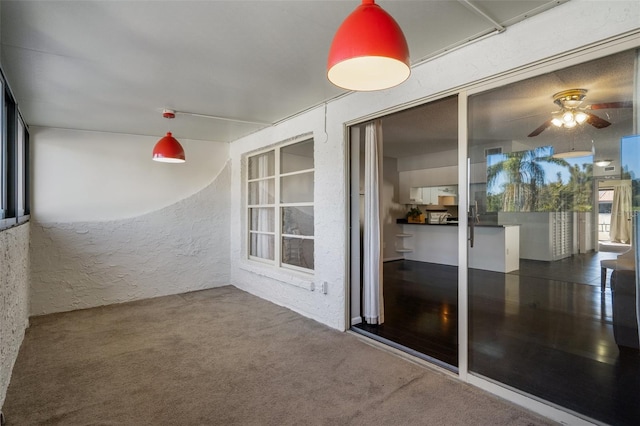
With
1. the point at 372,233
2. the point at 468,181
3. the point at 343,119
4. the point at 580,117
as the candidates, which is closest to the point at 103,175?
the point at 343,119

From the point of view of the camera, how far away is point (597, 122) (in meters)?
1.87

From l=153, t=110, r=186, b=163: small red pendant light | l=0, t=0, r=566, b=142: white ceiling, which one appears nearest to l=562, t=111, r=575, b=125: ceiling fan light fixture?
l=0, t=0, r=566, b=142: white ceiling

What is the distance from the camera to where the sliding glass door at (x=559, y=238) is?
180 cm

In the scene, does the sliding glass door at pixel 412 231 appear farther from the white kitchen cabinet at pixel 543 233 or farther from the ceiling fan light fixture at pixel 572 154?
the white kitchen cabinet at pixel 543 233

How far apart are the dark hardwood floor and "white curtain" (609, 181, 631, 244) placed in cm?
11

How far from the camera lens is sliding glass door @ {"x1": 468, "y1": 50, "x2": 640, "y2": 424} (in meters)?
1.80

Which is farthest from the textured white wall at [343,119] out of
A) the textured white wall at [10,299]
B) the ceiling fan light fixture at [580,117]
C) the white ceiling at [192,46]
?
the textured white wall at [10,299]

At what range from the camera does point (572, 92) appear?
1973 mm

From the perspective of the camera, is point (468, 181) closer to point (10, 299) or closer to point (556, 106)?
point (556, 106)

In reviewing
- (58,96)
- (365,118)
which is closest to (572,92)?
(365,118)

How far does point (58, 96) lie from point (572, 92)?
14.3 ft

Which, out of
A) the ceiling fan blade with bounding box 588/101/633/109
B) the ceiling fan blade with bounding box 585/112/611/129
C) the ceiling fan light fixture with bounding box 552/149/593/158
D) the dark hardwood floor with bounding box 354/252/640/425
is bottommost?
the dark hardwood floor with bounding box 354/252/640/425

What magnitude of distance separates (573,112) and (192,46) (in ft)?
8.23

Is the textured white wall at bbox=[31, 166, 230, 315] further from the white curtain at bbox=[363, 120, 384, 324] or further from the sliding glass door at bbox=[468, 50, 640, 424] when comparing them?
the sliding glass door at bbox=[468, 50, 640, 424]
